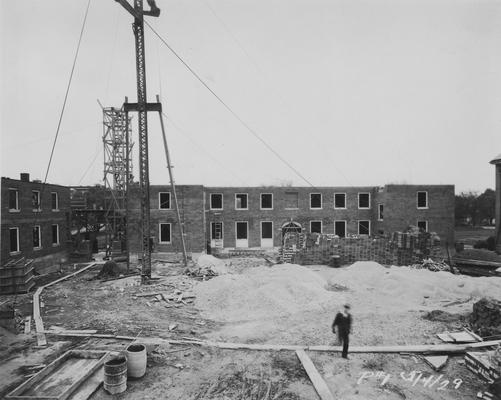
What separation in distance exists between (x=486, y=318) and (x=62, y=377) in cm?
1250

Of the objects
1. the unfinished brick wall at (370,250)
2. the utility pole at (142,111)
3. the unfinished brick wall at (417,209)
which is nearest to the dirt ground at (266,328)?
the utility pole at (142,111)

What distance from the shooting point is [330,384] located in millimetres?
7262

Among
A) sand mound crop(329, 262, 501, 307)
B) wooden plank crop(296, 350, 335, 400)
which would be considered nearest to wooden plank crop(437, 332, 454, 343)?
sand mound crop(329, 262, 501, 307)

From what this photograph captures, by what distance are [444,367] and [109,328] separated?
10.4 m

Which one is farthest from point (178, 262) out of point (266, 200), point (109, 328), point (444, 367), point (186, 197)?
point (444, 367)

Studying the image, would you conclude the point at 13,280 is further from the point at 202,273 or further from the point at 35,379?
the point at 35,379

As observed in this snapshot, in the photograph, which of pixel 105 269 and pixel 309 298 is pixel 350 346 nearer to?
pixel 309 298

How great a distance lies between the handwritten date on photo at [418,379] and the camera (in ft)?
23.9

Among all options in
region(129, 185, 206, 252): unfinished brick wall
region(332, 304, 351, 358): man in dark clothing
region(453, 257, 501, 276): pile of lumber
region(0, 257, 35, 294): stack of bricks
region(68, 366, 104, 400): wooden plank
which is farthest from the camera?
region(129, 185, 206, 252): unfinished brick wall

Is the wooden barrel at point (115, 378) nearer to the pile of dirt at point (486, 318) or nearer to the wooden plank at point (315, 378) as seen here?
the wooden plank at point (315, 378)

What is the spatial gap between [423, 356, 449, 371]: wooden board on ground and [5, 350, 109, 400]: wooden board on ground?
8.56 m

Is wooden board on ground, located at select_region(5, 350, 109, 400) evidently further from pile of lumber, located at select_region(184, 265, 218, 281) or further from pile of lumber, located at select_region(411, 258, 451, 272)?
pile of lumber, located at select_region(411, 258, 451, 272)

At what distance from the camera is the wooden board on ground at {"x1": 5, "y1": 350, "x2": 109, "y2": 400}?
6.55 meters

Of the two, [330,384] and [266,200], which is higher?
[266,200]
